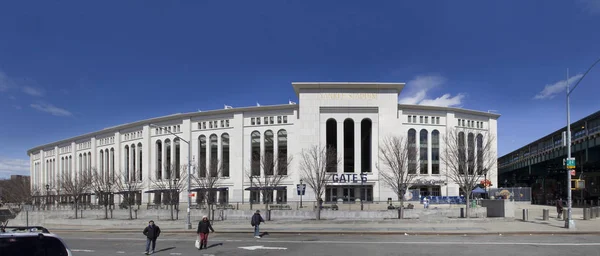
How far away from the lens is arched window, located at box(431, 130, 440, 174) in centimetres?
6675

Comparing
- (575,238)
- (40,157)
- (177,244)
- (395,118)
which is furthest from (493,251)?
(40,157)

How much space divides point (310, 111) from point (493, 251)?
1940 inches

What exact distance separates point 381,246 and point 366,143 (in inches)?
2035

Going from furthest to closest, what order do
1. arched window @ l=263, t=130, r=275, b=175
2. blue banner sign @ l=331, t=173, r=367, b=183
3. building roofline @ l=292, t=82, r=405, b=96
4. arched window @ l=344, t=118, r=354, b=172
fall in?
arched window @ l=344, t=118, r=354, b=172, building roofline @ l=292, t=82, r=405, b=96, blue banner sign @ l=331, t=173, r=367, b=183, arched window @ l=263, t=130, r=275, b=175

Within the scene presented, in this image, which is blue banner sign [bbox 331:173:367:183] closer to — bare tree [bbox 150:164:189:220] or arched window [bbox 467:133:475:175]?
bare tree [bbox 150:164:189:220]

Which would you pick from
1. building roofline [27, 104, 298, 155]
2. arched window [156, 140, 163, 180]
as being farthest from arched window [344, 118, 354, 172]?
arched window [156, 140, 163, 180]

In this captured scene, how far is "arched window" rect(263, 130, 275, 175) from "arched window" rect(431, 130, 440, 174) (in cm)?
2511

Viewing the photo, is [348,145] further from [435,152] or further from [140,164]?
[140,164]

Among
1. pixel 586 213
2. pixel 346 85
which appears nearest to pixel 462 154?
pixel 586 213

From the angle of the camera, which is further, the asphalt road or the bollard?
the bollard

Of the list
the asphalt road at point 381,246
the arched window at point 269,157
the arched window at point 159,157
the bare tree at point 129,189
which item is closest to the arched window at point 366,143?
the arched window at point 269,157

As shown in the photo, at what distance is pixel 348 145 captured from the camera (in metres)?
70.5

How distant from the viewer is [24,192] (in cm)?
8162

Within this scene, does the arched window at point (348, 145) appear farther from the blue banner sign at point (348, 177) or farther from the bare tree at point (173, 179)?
the bare tree at point (173, 179)
